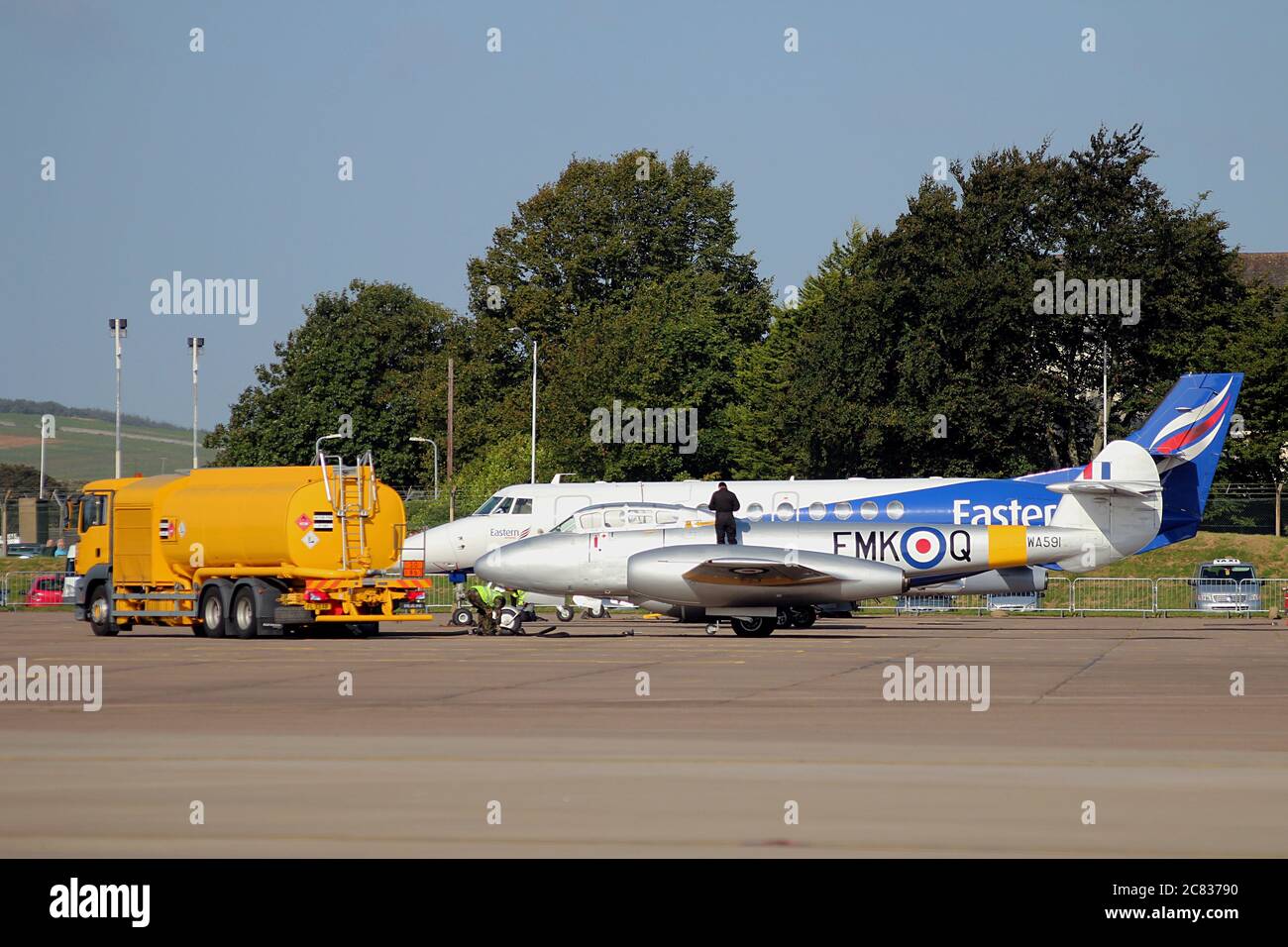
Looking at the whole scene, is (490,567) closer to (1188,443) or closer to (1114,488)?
(1114,488)

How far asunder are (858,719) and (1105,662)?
344 inches

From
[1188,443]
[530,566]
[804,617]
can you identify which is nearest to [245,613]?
[530,566]

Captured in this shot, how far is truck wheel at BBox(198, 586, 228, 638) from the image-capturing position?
29688mm

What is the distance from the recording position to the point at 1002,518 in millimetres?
Result: 34906

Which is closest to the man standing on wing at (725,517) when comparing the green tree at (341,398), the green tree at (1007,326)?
the green tree at (1007,326)

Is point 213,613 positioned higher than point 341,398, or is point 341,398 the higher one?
point 341,398

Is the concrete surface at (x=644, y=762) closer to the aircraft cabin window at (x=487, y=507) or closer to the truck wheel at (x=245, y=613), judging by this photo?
the truck wheel at (x=245, y=613)

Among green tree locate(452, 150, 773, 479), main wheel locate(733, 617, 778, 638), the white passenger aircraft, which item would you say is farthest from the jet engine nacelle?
green tree locate(452, 150, 773, 479)

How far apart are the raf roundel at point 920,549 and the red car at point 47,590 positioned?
31.2 meters

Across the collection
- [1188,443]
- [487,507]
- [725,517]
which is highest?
[1188,443]

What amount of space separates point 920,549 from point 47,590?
33.3 meters

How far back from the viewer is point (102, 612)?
31.2 metres

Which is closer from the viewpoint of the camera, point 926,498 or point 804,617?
point 804,617

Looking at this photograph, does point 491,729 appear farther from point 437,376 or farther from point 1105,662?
point 437,376
